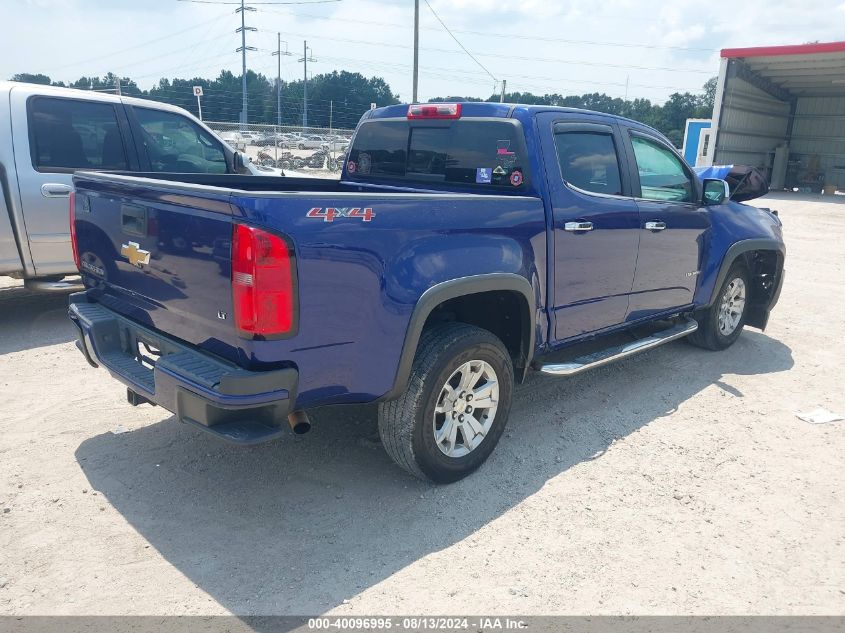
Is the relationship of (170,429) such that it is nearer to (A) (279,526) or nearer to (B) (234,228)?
(A) (279,526)

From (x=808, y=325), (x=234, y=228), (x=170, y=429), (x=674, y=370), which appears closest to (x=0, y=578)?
(x=170, y=429)

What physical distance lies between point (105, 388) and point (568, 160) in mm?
3595

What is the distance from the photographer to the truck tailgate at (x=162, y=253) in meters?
2.78

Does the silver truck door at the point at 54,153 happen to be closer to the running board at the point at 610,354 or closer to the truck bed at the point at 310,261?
the truck bed at the point at 310,261

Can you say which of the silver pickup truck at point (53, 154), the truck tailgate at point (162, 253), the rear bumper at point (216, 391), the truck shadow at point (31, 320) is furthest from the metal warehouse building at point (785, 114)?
the rear bumper at point (216, 391)

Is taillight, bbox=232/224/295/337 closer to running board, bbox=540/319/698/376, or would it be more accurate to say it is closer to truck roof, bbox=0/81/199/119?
running board, bbox=540/319/698/376

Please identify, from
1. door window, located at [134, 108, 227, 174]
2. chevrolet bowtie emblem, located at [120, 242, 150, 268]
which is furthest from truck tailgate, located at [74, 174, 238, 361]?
door window, located at [134, 108, 227, 174]

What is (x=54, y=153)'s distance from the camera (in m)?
6.00

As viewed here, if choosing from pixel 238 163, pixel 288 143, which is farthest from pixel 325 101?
pixel 238 163

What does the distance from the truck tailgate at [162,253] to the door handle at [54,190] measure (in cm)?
245

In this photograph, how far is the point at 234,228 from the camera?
8.73ft

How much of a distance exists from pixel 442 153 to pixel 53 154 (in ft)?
12.5

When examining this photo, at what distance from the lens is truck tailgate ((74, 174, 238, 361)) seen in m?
2.78

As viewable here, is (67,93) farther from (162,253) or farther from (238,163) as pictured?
(162,253)
